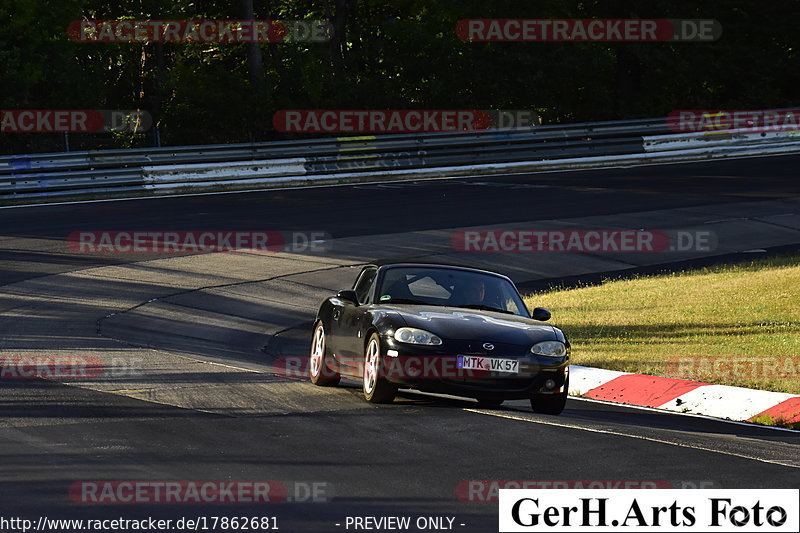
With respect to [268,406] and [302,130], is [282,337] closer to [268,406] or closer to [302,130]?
[268,406]

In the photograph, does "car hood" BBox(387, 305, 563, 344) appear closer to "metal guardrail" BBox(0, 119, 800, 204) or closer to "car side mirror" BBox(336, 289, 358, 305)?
"car side mirror" BBox(336, 289, 358, 305)

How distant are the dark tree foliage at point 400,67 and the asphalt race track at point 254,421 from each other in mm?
15179

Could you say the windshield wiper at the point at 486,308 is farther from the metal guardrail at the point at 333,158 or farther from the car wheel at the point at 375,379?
the metal guardrail at the point at 333,158

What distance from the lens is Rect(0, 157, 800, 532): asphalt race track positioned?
7.39 meters

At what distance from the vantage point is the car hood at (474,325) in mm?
10625

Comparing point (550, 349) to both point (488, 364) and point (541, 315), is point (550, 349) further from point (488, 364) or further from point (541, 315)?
point (541, 315)

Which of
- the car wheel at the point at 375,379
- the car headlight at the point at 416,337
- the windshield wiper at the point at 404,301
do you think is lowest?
the car wheel at the point at 375,379

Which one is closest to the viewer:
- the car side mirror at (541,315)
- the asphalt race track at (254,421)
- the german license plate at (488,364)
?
the asphalt race track at (254,421)

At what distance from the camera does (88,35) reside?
38938 millimetres

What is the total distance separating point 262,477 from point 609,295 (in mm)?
13372

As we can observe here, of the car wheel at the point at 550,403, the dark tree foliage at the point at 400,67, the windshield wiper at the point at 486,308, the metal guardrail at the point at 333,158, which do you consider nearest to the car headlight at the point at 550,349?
the car wheel at the point at 550,403

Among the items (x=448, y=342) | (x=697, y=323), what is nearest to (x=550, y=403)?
(x=448, y=342)

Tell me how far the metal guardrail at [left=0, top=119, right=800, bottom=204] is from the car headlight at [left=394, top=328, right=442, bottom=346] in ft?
64.0

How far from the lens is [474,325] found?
426 inches
